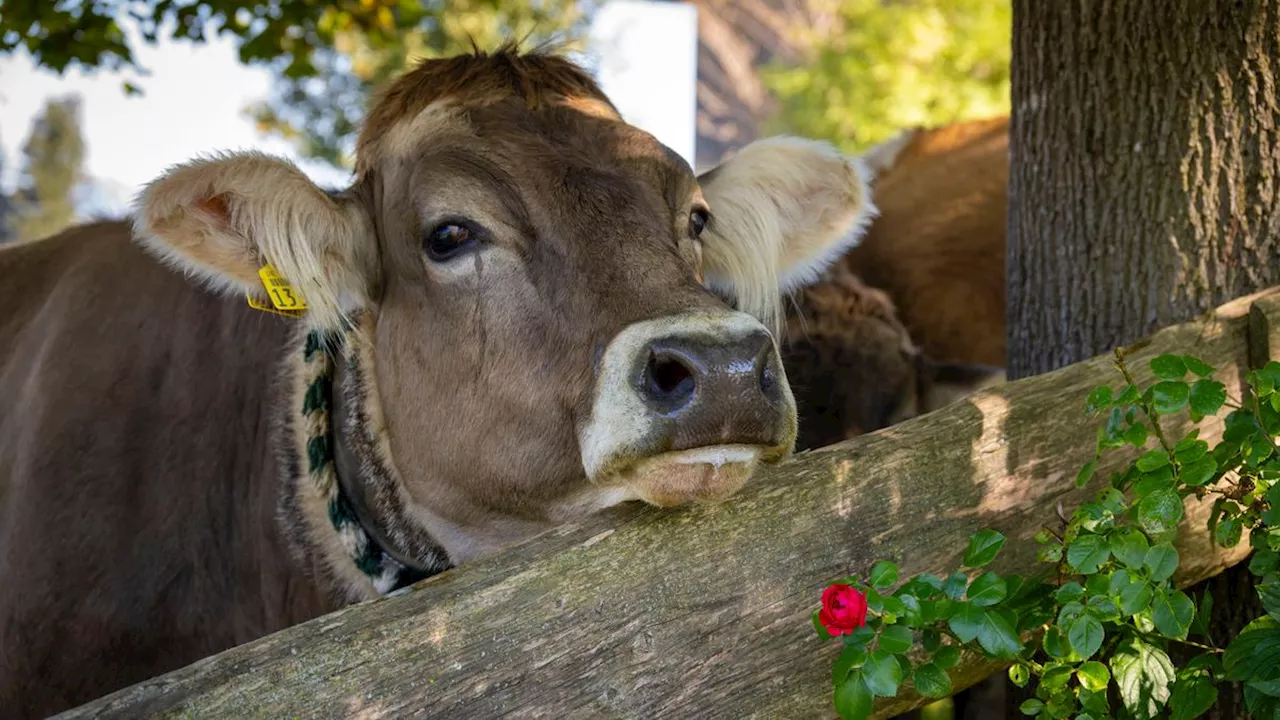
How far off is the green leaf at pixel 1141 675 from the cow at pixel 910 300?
5.56 ft

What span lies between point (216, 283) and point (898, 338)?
2596 millimetres

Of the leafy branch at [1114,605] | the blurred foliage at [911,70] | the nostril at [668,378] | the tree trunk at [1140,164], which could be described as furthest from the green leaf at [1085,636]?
the blurred foliage at [911,70]

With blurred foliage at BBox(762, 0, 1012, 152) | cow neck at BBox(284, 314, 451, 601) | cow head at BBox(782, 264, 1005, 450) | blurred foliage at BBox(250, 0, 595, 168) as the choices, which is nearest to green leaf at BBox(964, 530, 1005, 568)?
cow neck at BBox(284, 314, 451, 601)

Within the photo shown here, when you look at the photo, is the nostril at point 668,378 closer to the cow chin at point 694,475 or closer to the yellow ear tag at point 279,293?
the cow chin at point 694,475

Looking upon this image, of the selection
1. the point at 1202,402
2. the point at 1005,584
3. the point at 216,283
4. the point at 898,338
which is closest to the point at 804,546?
the point at 1005,584

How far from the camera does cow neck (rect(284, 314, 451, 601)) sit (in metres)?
3.13

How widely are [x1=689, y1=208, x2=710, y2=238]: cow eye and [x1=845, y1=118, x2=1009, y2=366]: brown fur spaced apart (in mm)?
2478

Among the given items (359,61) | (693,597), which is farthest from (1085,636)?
(359,61)

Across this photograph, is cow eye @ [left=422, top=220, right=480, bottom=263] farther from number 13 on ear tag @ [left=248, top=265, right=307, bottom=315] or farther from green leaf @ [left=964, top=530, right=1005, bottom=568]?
green leaf @ [left=964, top=530, right=1005, bottom=568]

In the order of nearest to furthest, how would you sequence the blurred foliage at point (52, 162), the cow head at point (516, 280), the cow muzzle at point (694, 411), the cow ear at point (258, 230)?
the cow muzzle at point (694, 411) < the cow head at point (516, 280) < the cow ear at point (258, 230) < the blurred foliage at point (52, 162)

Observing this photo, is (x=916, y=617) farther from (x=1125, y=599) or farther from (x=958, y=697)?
(x=958, y=697)

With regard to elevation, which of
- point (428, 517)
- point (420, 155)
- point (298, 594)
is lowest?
point (298, 594)

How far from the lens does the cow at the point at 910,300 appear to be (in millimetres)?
4488

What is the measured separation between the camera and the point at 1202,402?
1.96m
